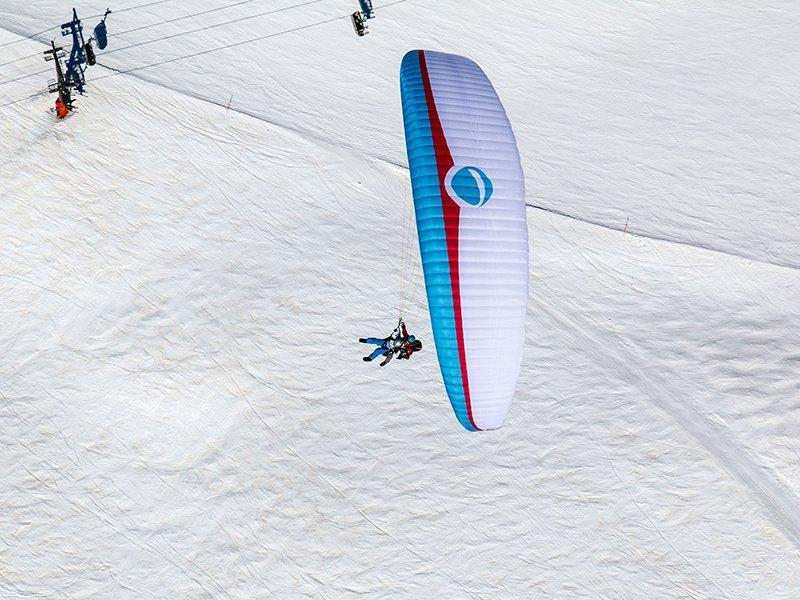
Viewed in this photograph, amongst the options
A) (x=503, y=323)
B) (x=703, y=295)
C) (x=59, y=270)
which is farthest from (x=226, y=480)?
(x=703, y=295)

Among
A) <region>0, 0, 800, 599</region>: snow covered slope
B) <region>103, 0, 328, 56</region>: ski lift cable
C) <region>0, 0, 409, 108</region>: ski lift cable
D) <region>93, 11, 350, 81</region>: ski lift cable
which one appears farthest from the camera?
<region>103, 0, 328, 56</region>: ski lift cable

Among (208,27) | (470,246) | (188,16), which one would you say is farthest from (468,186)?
(188,16)

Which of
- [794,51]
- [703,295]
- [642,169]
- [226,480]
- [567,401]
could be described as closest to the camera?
[226,480]

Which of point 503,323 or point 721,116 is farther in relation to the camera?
point 721,116

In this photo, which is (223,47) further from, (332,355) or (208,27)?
(332,355)

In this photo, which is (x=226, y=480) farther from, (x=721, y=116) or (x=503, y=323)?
(x=721, y=116)

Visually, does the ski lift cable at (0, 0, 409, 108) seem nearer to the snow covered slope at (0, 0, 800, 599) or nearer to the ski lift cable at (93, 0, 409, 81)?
the ski lift cable at (93, 0, 409, 81)

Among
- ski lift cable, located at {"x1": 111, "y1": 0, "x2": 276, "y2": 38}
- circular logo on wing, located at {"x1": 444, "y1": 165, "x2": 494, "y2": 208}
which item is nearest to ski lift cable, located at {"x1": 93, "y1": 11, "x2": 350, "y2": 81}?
ski lift cable, located at {"x1": 111, "y1": 0, "x2": 276, "y2": 38}

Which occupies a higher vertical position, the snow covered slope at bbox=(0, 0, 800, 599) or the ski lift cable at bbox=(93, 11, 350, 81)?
the ski lift cable at bbox=(93, 11, 350, 81)
